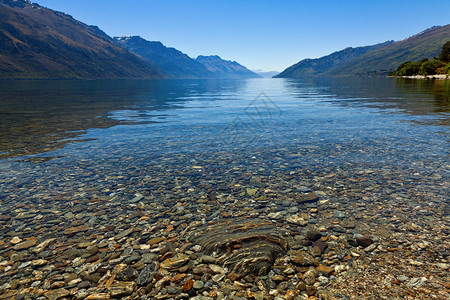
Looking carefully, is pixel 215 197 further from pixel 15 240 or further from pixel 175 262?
pixel 15 240

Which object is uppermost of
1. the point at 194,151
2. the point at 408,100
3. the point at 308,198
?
the point at 408,100

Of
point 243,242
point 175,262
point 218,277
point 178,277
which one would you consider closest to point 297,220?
point 243,242

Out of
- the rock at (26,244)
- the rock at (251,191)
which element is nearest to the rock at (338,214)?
the rock at (251,191)

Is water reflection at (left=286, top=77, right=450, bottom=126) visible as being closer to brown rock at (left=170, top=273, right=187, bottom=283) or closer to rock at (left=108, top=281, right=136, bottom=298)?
brown rock at (left=170, top=273, right=187, bottom=283)

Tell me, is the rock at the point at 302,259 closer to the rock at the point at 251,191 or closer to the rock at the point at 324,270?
the rock at the point at 324,270

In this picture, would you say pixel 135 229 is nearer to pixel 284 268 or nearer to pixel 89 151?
pixel 284 268

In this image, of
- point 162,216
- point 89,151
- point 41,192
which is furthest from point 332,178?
point 89,151

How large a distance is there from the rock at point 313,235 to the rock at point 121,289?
193 inches

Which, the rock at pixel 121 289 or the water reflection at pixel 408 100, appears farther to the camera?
the water reflection at pixel 408 100

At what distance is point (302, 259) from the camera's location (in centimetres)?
661

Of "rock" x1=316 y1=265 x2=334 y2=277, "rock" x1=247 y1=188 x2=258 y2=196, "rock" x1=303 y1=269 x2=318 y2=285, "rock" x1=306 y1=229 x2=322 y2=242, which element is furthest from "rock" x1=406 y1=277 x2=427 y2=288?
"rock" x1=247 y1=188 x2=258 y2=196

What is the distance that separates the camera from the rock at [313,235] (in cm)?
746

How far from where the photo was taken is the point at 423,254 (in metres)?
6.50

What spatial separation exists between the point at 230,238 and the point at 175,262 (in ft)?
5.32
